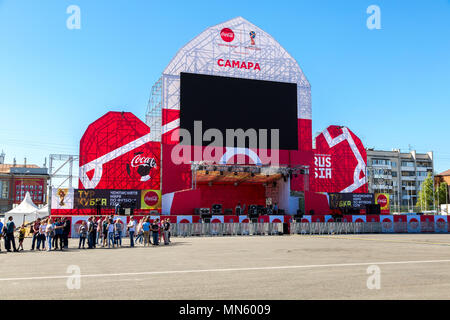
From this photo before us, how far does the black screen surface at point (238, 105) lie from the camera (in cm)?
3847

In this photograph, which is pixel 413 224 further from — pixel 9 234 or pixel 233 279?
pixel 9 234

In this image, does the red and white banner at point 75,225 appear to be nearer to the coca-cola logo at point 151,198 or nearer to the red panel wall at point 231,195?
the coca-cola logo at point 151,198

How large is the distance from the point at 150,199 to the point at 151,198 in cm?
15

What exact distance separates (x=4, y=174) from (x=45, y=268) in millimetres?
105544

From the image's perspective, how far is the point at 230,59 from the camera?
4356 centimetres

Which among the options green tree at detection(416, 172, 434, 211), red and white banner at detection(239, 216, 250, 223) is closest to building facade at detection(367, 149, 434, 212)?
green tree at detection(416, 172, 434, 211)

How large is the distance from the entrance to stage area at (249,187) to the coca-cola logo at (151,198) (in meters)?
4.19

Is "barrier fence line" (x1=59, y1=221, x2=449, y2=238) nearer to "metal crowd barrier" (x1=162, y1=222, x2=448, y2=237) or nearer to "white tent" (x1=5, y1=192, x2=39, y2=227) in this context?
"metal crowd barrier" (x1=162, y1=222, x2=448, y2=237)

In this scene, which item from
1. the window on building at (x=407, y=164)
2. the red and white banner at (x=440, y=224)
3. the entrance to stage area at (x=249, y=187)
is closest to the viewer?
the red and white banner at (x=440, y=224)

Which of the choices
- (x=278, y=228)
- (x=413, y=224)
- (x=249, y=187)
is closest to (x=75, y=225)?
(x=278, y=228)

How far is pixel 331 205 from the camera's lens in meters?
41.4

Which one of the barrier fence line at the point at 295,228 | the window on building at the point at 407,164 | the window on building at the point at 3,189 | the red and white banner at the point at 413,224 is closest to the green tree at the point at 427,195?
the window on building at the point at 407,164
